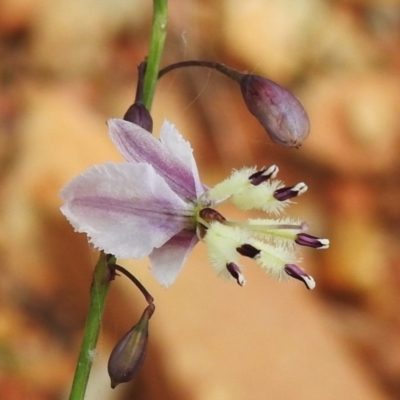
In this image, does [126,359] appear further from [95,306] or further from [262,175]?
[262,175]

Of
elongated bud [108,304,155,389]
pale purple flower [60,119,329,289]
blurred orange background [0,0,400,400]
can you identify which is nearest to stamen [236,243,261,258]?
pale purple flower [60,119,329,289]

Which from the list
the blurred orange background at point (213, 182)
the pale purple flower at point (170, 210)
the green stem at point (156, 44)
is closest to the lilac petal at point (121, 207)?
the pale purple flower at point (170, 210)

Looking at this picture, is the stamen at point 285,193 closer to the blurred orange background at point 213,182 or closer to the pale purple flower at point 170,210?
the pale purple flower at point 170,210

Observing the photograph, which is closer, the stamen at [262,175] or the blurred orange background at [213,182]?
the stamen at [262,175]

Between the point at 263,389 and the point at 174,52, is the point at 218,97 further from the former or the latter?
the point at 263,389

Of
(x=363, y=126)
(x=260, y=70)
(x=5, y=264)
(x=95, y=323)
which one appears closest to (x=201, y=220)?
(x=95, y=323)

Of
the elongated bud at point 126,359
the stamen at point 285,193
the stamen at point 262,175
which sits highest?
the stamen at point 262,175

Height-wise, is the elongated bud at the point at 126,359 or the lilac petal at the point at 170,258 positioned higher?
the lilac petal at the point at 170,258
